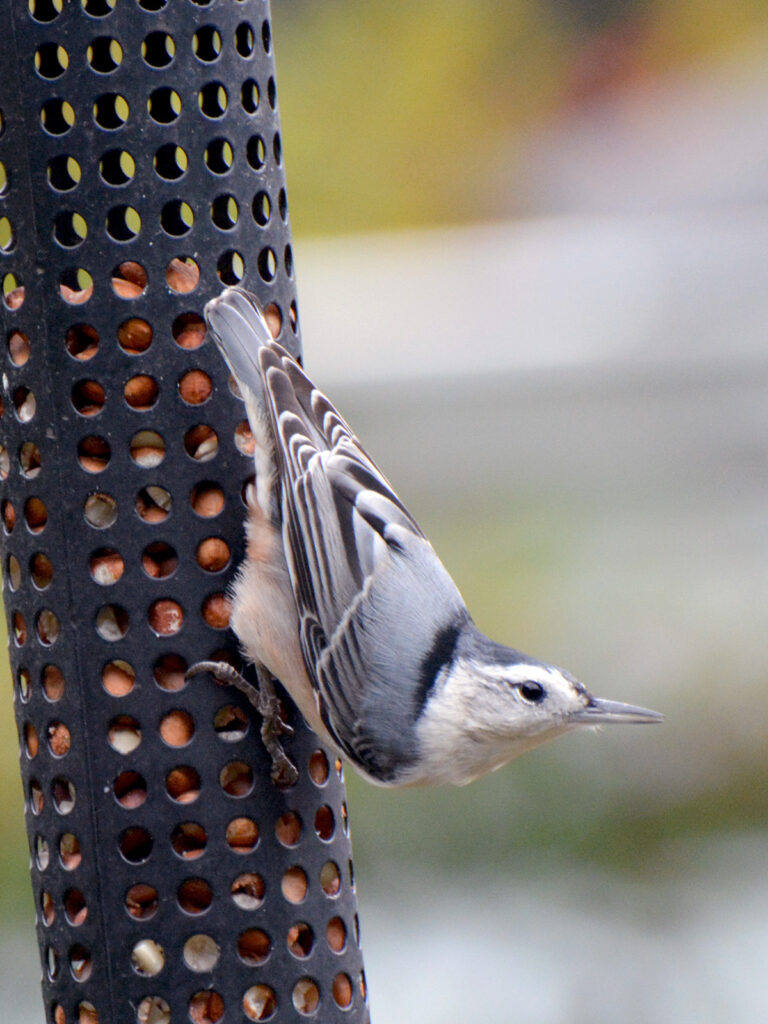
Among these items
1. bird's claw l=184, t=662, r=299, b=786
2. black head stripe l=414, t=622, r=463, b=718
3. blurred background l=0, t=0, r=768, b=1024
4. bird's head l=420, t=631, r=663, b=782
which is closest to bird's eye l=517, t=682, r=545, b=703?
bird's head l=420, t=631, r=663, b=782

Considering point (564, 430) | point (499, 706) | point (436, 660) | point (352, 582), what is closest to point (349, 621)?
point (352, 582)

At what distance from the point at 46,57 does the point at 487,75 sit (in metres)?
7.21

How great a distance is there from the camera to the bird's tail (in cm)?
215

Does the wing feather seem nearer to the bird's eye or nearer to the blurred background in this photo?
the bird's eye

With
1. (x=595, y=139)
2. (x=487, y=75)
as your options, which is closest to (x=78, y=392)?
(x=487, y=75)

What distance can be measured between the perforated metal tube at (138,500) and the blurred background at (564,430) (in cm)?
245

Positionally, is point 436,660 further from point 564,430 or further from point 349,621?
point 564,430

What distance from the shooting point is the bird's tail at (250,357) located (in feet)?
7.07

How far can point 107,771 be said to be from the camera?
220cm

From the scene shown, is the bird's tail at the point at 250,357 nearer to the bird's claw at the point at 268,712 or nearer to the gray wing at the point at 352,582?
the gray wing at the point at 352,582

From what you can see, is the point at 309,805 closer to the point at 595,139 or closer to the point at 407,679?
the point at 407,679

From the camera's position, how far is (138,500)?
87.0 inches

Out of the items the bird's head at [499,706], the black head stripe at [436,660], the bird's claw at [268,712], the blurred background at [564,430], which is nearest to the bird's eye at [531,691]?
the bird's head at [499,706]

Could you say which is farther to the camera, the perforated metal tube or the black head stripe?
the black head stripe
